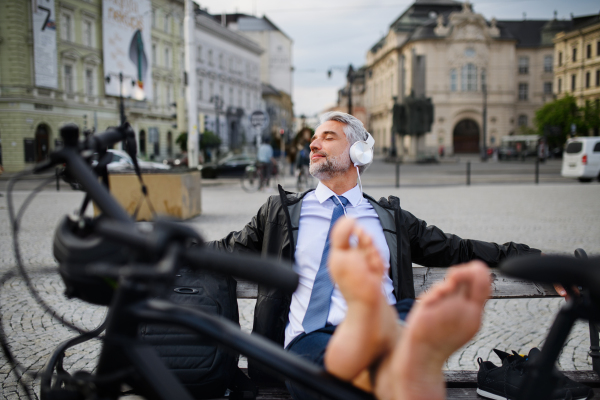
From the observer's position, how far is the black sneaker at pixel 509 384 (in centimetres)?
222

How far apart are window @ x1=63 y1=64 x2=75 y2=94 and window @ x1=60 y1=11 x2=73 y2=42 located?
6.63 feet

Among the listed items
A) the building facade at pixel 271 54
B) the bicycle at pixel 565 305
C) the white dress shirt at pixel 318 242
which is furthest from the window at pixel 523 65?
the bicycle at pixel 565 305

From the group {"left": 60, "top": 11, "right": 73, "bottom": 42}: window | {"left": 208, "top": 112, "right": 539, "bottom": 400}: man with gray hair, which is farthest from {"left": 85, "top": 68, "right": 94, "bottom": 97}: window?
{"left": 208, "top": 112, "right": 539, "bottom": 400}: man with gray hair

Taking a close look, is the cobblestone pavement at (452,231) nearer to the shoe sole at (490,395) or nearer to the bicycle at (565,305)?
the bicycle at (565,305)

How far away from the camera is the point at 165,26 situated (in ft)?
168

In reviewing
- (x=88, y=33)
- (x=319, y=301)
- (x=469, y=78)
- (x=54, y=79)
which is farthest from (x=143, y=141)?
(x=319, y=301)

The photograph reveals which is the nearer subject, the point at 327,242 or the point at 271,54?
the point at 327,242

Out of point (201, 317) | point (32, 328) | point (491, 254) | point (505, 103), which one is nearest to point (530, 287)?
point (491, 254)

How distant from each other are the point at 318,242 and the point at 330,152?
0.59 meters

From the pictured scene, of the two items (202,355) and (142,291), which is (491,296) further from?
(142,291)

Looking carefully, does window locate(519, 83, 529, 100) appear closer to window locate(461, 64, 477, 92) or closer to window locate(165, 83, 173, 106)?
window locate(461, 64, 477, 92)

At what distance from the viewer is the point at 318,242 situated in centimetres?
245

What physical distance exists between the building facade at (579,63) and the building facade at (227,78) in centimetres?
4010

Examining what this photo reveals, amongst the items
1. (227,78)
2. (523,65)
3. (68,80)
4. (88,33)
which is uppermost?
(523,65)
